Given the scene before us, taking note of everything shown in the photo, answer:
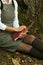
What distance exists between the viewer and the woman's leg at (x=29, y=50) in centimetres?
373

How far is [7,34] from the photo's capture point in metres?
3.78

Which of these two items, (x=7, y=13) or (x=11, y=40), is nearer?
(x=11, y=40)

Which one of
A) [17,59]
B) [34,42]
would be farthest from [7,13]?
[17,59]

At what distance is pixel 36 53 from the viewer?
3.73 metres

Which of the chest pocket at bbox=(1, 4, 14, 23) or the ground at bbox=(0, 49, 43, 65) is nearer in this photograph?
the ground at bbox=(0, 49, 43, 65)

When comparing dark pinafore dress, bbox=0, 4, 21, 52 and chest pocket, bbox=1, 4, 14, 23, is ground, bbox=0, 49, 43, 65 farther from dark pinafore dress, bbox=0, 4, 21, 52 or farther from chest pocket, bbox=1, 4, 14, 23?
chest pocket, bbox=1, 4, 14, 23

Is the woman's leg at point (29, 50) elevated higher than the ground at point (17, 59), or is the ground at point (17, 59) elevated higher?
the woman's leg at point (29, 50)

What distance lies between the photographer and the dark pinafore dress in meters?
3.72

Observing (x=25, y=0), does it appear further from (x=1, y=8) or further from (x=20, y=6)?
(x=1, y=8)

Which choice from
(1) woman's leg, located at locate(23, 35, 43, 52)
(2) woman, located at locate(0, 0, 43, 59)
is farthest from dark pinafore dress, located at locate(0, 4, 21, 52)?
(1) woman's leg, located at locate(23, 35, 43, 52)

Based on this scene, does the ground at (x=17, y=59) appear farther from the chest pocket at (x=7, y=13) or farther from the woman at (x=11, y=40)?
the chest pocket at (x=7, y=13)

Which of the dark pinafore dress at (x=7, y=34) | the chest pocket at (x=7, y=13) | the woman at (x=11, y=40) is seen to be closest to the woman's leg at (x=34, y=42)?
the woman at (x=11, y=40)

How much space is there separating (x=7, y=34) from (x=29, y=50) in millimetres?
385

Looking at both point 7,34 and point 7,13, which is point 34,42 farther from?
point 7,13
